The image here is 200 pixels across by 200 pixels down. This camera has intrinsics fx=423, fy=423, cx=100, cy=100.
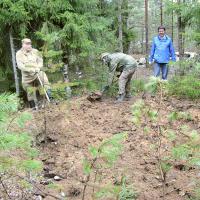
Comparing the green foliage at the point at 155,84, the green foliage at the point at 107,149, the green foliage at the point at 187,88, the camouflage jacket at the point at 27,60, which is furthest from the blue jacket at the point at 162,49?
the green foliage at the point at 107,149

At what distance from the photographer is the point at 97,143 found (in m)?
7.94

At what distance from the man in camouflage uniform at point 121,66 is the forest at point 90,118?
0.10 feet

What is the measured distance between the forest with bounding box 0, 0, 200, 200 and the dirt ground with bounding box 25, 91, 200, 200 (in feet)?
0.06

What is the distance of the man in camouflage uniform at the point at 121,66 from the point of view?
1083 centimetres

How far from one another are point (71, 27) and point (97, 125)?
5.32 meters

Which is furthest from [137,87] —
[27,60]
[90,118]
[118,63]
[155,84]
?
[155,84]

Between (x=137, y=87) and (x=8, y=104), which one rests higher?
(x=8, y=104)

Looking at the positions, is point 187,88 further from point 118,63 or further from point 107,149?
point 107,149

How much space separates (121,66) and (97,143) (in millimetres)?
3659

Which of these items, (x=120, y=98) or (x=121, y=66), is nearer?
(x=121, y=66)

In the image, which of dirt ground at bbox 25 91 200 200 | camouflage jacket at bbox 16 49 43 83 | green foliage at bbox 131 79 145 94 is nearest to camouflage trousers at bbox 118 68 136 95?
dirt ground at bbox 25 91 200 200

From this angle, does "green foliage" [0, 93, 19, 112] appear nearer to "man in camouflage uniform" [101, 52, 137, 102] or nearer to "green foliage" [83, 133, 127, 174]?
"green foliage" [83, 133, 127, 174]

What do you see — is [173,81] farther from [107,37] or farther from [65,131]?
[65,131]

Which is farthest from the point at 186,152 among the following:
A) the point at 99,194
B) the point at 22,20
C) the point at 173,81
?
the point at 22,20
